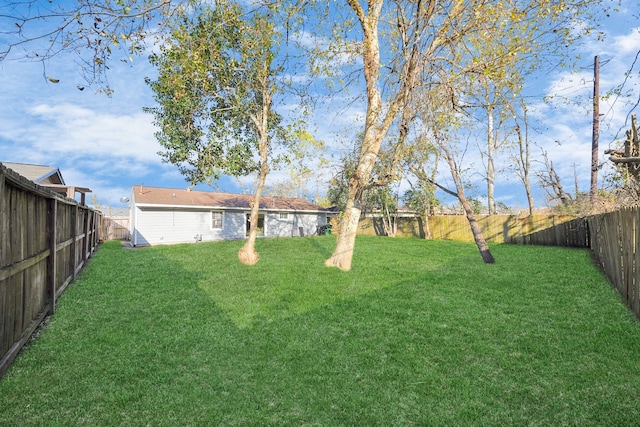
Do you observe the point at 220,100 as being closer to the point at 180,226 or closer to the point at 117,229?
the point at 180,226

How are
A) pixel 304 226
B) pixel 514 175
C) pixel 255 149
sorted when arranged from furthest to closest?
pixel 304 226, pixel 514 175, pixel 255 149

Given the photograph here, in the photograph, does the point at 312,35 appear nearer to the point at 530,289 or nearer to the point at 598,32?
the point at 598,32

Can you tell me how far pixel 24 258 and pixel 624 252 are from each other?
930cm

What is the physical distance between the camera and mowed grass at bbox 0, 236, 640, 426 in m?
2.80

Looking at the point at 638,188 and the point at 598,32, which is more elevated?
the point at 598,32

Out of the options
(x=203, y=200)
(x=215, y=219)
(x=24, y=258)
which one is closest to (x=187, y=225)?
(x=215, y=219)

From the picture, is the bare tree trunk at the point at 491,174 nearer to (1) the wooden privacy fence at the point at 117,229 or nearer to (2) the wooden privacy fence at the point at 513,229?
(2) the wooden privacy fence at the point at 513,229

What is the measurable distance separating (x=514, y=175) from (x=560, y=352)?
20.4m

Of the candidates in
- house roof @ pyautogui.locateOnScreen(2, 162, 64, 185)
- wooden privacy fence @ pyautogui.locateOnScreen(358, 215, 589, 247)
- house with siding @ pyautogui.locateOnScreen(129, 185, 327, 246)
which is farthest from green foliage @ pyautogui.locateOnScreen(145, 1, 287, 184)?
wooden privacy fence @ pyautogui.locateOnScreen(358, 215, 589, 247)

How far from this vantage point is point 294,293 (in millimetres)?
6445

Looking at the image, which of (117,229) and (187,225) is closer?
(187,225)

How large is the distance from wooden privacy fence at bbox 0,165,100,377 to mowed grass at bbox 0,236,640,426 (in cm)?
27

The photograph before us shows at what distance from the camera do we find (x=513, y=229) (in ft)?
61.5

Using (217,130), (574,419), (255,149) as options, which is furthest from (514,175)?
(574,419)
